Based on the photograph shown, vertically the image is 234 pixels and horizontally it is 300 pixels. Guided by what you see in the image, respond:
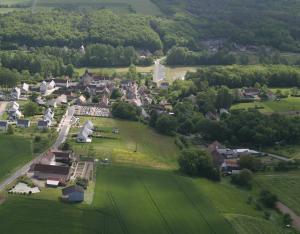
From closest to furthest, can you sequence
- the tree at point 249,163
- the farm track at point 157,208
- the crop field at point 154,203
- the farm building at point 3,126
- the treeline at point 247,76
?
the farm track at point 157,208
the crop field at point 154,203
the tree at point 249,163
the farm building at point 3,126
the treeline at point 247,76

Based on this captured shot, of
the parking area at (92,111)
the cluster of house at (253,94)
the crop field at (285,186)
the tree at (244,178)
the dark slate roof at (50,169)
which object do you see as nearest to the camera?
the crop field at (285,186)

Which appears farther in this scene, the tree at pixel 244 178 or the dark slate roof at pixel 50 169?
the tree at pixel 244 178

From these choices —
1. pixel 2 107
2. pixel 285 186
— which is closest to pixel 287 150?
pixel 285 186

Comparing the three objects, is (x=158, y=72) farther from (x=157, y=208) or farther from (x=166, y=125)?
(x=157, y=208)

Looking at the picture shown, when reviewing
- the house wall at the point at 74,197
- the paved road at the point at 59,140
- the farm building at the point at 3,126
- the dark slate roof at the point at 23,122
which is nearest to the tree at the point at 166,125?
the paved road at the point at 59,140

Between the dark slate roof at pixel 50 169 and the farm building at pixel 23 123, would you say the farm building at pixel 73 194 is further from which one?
the farm building at pixel 23 123

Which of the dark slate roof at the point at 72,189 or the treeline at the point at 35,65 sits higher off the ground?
the treeline at the point at 35,65

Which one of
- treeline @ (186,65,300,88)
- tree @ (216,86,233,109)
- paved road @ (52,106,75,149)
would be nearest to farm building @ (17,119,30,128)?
paved road @ (52,106,75,149)

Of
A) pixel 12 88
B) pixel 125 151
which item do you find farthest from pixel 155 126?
pixel 12 88
